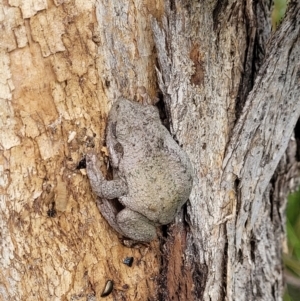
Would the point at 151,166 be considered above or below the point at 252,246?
above

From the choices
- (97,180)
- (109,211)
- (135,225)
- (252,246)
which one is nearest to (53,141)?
(97,180)

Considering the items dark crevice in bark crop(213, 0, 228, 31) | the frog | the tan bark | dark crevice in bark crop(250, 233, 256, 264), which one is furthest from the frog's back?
dark crevice in bark crop(250, 233, 256, 264)

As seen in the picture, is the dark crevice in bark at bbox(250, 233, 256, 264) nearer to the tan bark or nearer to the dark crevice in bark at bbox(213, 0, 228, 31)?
the tan bark

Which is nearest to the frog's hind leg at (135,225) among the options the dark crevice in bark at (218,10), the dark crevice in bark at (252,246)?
the dark crevice in bark at (252,246)

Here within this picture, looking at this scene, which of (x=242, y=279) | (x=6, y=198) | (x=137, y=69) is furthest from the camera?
(x=242, y=279)

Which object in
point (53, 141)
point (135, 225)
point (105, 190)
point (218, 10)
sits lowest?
point (135, 225)

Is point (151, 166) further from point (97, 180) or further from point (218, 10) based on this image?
point (218, 10)

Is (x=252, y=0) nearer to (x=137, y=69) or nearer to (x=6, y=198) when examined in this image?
(x=137, y=69)

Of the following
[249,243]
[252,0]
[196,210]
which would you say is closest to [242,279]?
[249,243]
